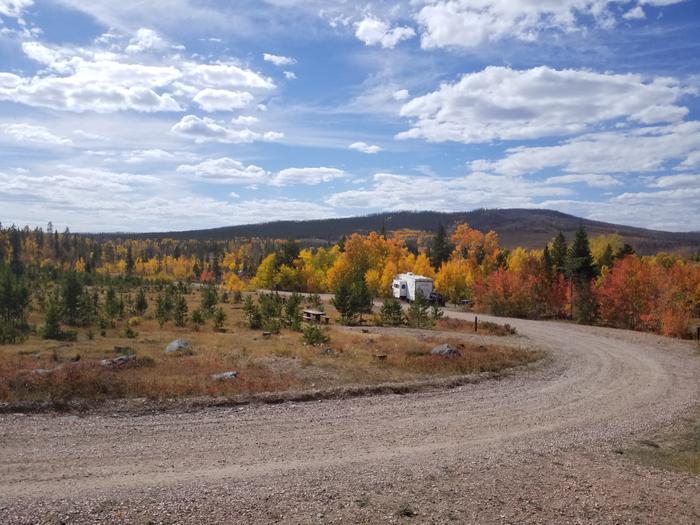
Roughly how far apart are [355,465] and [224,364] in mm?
10346

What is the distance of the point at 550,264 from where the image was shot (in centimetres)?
4841

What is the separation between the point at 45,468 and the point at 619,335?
31.5m

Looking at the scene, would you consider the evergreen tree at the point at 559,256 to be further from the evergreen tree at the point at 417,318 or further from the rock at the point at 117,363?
the rock at the point at 117,363

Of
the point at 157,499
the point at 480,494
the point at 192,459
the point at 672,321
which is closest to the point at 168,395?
the point at 192,459

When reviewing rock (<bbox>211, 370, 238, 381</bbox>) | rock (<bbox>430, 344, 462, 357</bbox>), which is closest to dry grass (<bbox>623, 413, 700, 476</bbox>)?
rock (<bbox>430, 344, 462, 357</bbox>)

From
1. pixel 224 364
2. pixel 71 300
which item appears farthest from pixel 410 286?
pixel 224 364

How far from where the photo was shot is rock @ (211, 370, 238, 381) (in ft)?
51.8

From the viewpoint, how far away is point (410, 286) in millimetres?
57094

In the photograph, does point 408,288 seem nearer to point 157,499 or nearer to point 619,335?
point 619,335

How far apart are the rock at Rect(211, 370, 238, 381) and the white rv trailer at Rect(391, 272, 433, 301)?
38.6 meters

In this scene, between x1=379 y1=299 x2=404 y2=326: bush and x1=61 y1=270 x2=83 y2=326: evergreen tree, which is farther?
x1=379 y1=299 x2=404 y2=326: bush

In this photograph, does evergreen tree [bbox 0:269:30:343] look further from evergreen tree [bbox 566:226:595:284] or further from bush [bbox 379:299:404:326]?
evergreen tree [bbox 566:226:595:284]

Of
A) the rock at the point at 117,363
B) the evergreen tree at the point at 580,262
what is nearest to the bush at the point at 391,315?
the evergreen tree at the point at 580,262

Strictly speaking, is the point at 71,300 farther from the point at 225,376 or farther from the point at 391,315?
the point at 225,376
